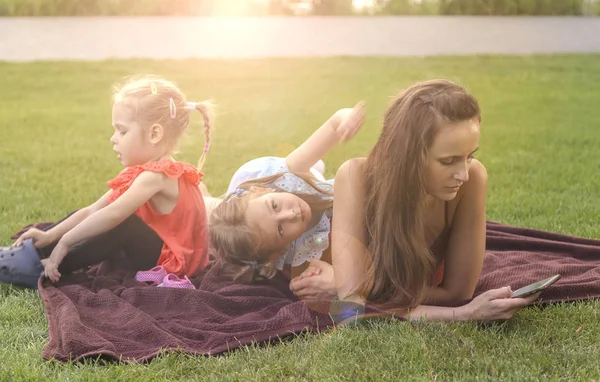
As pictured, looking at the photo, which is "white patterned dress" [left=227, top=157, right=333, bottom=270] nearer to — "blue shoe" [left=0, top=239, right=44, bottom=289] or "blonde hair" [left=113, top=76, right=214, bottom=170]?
"blonde hair" [left=113, top=76, right=214, bottom=170]

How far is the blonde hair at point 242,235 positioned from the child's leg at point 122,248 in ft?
0.97

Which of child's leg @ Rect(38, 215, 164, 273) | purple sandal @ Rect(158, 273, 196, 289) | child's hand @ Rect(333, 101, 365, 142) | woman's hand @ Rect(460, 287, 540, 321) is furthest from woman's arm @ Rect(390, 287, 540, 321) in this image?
child's leg @ Rect(38, 215, 164, 273)

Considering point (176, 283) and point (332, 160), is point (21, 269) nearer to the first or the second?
point (176, 283)

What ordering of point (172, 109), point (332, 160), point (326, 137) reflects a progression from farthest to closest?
point (332, 160) < point (326, 137) < point (172, 109)

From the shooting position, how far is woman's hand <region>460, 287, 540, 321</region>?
9.82ft

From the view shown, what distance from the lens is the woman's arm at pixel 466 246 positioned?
313 cm

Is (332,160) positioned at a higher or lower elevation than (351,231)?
lower

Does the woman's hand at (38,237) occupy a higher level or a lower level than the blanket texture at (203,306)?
higher

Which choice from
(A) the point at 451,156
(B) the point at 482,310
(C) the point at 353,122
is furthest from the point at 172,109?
(B) the point at 482,310

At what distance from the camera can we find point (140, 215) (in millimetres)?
3809

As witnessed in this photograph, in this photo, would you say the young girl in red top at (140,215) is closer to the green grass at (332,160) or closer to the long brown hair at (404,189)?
the green grass at (332,160)

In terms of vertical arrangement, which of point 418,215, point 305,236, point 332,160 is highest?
point 418,215

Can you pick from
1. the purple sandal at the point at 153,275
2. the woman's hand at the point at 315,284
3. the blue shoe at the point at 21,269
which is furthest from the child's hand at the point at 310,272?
the blue shoe at the point at 21,269

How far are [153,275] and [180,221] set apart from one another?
30cm
